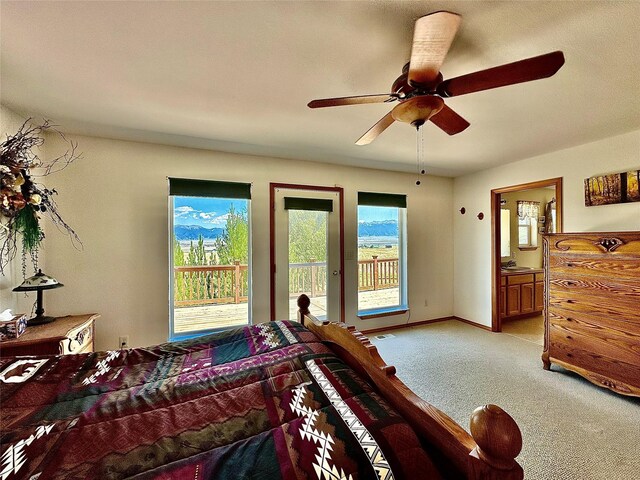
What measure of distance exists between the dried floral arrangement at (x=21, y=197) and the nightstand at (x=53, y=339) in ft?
1.82

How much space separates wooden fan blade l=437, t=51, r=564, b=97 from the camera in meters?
1.12

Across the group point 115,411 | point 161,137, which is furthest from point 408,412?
point 161,137

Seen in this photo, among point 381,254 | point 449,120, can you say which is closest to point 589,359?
point 381,254

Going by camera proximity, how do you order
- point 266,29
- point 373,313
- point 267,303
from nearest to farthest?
1. point 266,29
2. point 267,303
3. point 373,313

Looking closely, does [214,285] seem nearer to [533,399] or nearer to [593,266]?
[533,399]

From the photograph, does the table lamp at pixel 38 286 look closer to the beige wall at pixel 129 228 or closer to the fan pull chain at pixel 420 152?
the beige wall at pixel 129 228

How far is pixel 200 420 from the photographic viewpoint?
1034 mm

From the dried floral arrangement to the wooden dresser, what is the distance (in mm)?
4670

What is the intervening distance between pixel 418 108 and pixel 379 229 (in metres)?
2.81

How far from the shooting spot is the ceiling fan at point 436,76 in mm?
1080

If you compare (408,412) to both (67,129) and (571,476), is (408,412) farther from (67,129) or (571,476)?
(67,129)

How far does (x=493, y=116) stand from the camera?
2.33m

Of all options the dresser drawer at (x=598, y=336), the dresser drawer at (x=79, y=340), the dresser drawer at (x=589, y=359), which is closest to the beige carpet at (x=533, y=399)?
the dresser drawer at (x=589, y=359)

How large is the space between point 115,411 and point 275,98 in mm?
2048
